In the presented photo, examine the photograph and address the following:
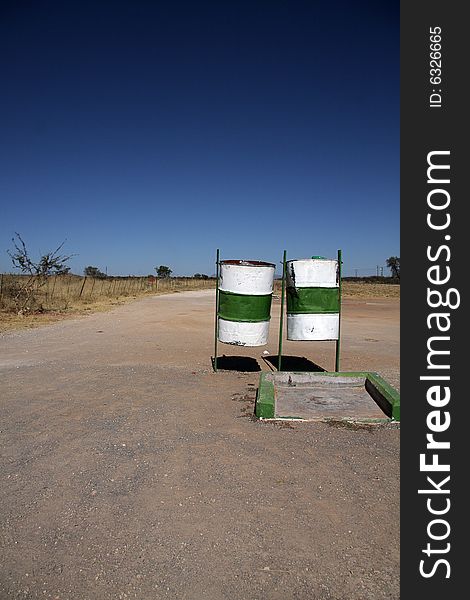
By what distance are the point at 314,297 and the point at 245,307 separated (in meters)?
1.06

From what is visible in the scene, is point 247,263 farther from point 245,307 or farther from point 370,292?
point 370,292

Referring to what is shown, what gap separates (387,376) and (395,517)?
437 cm

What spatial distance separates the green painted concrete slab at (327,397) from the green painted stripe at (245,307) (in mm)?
991

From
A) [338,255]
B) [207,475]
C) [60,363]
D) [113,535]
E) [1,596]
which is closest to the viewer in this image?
[1,596]

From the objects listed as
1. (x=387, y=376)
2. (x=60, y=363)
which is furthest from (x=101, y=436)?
(x=387, y=376)

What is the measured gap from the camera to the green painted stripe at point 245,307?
671 centimetres

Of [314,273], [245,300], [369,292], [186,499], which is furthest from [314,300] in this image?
[369,292]

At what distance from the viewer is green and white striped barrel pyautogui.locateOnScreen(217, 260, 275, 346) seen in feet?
22.0

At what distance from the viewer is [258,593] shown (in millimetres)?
2262

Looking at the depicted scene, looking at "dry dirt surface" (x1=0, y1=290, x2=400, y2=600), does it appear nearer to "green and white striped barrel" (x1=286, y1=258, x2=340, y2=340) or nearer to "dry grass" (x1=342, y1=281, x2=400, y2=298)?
"green and white striped barrel" (x1=286, y1=258, x2=340, y2=340)

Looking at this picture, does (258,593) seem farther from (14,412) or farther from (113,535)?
(14,412)

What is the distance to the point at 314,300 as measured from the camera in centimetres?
660

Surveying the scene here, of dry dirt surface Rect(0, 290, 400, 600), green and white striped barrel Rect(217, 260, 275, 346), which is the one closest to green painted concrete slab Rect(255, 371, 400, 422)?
dry dirt surface Rect(0, 290, 400, 600)

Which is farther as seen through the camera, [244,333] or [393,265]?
[393,265]
